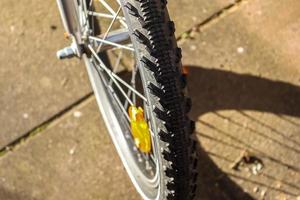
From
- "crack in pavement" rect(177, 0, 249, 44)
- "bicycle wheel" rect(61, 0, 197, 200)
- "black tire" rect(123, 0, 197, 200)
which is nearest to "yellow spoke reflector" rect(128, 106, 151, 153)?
"bicycle wheel" rect(61, 0, 197, 200)

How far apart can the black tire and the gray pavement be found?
775 mm

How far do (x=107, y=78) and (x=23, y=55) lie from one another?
56 cm

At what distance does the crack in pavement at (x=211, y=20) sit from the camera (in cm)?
261

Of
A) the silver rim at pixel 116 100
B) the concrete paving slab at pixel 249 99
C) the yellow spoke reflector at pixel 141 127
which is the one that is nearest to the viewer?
the yellow spoke reflector at pixel 141 127

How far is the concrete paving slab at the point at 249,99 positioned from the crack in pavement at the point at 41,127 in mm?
481

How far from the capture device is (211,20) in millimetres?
2648

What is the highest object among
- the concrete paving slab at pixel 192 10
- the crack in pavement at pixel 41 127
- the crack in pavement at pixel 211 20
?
the concrete paving slab at pixel 192 10

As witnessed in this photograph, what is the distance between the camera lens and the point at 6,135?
2.42m

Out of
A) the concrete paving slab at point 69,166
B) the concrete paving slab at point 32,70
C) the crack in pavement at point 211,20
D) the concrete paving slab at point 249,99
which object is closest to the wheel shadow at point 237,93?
the concrete paving slab at point 249,99

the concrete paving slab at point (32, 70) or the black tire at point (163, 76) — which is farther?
the concrete paving slab at point (32, 70)

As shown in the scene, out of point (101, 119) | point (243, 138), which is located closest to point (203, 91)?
point (243, 138)

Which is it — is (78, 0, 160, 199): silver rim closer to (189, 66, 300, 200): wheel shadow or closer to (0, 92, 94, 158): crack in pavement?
(0, 92, 94, 158): crack in pavement

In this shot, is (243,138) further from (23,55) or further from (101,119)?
(23,55)

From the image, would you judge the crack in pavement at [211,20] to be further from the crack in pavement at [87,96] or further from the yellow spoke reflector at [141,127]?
the yellow spoke reflector at [141,127]
